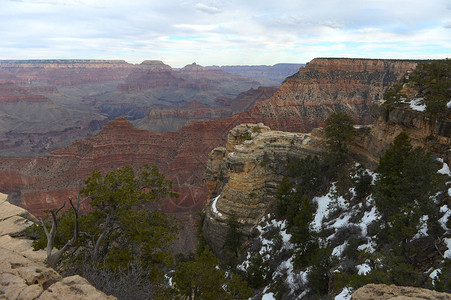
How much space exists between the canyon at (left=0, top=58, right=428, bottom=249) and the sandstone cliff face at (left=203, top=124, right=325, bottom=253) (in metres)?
17.9

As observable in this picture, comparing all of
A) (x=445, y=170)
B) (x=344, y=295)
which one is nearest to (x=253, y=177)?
(x=445, y=170)

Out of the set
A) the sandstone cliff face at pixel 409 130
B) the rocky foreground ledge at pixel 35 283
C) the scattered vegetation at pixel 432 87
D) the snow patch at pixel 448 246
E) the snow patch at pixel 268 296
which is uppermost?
the scattered vegetation at pixel 432 87

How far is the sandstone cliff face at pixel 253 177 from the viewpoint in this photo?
86.1 feet

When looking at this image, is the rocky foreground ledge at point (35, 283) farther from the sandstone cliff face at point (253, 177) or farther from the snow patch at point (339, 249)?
the sandstone cliff face at point (253, 177)

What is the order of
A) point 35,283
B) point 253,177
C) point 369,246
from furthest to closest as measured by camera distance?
point 253,177
point 369,246
point 35,283

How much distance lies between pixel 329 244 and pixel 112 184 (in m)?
12.9

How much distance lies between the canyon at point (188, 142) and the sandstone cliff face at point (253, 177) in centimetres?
1794

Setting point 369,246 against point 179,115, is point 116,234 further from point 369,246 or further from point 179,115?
point 179,115

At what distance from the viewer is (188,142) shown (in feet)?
265

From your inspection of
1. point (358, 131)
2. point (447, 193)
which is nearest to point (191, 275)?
point (447, 193)

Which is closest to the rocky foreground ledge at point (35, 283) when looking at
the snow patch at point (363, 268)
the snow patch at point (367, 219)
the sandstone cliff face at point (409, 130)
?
the snow patch at point (363, 268)

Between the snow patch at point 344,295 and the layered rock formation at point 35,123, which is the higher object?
the snow patch at point 344,295

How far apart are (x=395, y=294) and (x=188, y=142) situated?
7690 centimetres

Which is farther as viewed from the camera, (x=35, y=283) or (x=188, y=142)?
(x=188, y=142)
